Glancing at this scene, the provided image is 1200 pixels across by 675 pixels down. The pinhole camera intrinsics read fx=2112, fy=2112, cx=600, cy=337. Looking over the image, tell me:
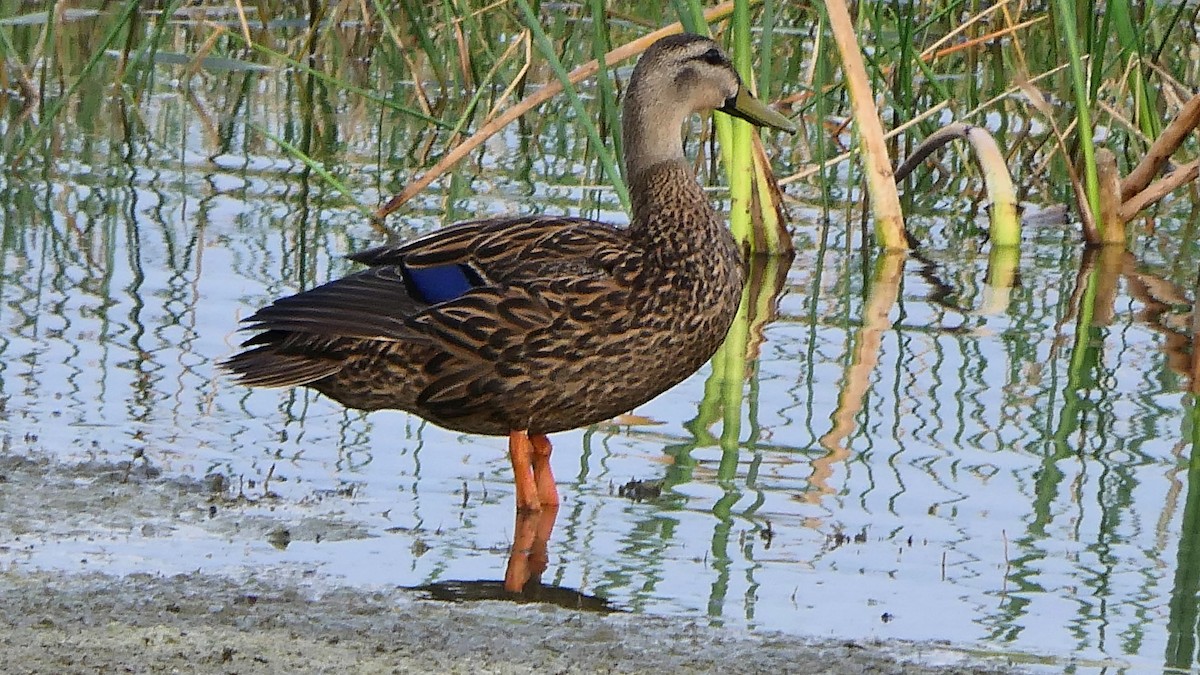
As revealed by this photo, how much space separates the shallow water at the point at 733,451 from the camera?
4.73 m

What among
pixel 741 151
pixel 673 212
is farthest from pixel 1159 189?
pixel 673 212

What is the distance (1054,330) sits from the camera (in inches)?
300

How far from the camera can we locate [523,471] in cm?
541

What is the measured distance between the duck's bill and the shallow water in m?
0.86

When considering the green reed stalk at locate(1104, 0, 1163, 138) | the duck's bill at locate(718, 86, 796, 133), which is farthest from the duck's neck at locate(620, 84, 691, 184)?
the green reed stalk at locate(1104, 0, 1163, 138)

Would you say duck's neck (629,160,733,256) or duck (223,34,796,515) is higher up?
duck's neck (629,160,733,256)

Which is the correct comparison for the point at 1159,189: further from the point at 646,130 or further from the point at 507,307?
the point at 507,307

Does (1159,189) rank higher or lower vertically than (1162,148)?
lower

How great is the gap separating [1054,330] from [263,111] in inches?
211

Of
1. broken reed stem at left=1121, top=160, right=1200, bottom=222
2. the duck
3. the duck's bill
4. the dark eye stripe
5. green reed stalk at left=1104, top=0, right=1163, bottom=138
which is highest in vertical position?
green reed stalk at left=1104, top=0, right=1163, bottom=138

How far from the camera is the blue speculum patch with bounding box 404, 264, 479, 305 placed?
18.2 feet

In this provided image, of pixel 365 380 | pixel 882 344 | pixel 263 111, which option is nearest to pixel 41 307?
pixel 365 380

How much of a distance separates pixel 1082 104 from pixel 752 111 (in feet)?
6.39

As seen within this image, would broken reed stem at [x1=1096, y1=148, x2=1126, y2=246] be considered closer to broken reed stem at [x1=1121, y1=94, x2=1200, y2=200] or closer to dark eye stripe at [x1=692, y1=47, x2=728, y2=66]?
broken reed stem at [x1=1121, y1=94, x2=1200, y2=200]
